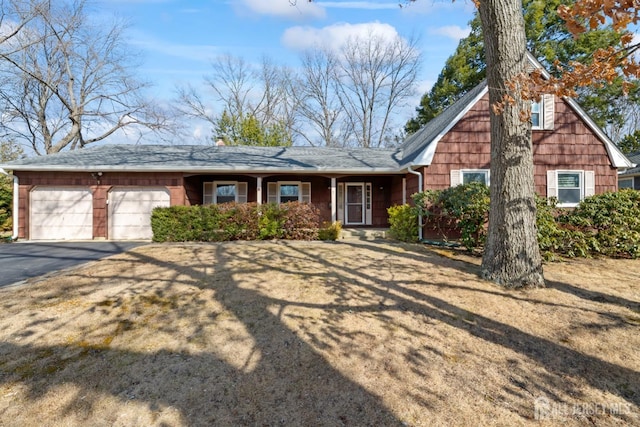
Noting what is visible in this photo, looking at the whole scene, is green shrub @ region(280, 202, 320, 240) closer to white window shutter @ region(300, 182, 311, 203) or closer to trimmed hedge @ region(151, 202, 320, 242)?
trimmed hedge @ region(151, 202, 320, 242)

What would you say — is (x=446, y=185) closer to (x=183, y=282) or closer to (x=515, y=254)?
(x=515, y=254)

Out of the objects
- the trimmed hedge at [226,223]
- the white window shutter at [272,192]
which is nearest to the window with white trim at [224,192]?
the white window shutter at [272,192]

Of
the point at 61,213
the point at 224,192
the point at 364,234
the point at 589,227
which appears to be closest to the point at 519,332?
the point at 589,227

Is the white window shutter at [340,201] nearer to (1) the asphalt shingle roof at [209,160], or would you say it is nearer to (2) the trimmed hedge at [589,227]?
(1) the asphalt shingle roof at [209,160]

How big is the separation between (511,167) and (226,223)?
772 centimetres

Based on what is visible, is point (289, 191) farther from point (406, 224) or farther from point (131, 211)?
point (131, 211)

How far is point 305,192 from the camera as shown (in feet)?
44.3

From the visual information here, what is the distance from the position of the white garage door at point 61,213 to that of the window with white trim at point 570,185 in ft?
50.8

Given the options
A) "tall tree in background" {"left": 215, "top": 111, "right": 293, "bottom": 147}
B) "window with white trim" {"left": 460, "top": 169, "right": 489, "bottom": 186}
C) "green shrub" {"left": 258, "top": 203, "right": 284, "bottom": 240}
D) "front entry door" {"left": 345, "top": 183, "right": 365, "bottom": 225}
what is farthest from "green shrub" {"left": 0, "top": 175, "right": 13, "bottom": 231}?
"window with white trim" {"left": 460, "top": 169, "right": 489, "bottom": 186}

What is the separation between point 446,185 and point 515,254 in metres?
5.35

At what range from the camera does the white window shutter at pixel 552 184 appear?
10070 millimetres

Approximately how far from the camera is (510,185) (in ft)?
16.5

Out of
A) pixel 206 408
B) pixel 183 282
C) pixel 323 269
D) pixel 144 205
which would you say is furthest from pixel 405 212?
pixel 144 205

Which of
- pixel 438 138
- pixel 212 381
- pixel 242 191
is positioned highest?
pixel 438 138
